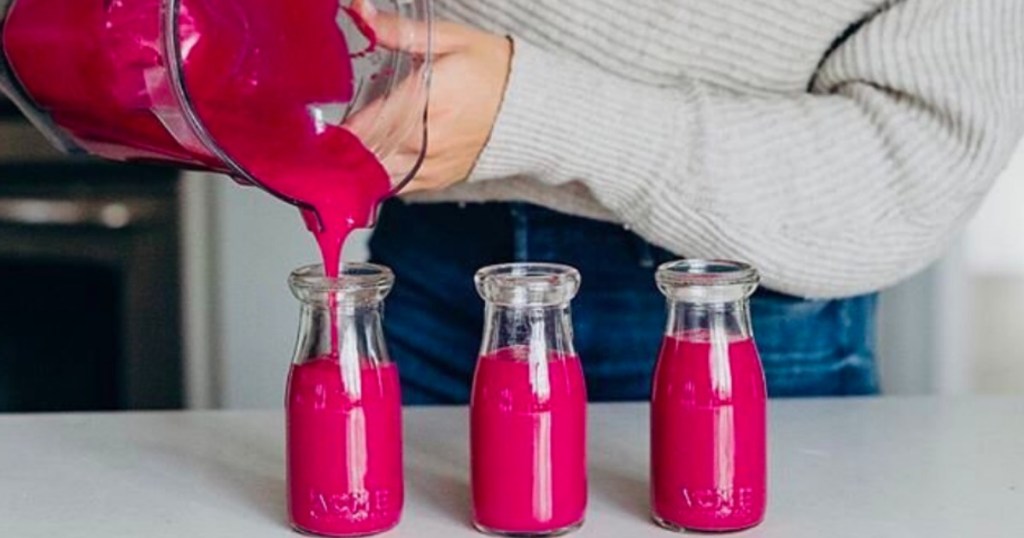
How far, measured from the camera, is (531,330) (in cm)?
105

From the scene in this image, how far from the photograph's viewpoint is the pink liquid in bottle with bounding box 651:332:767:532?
41.7 inches

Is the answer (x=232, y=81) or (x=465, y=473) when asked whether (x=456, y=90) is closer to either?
(x=232, y=81)

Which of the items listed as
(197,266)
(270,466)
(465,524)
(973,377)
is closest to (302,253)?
(197,266)

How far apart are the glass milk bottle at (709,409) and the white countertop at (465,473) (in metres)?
0.02

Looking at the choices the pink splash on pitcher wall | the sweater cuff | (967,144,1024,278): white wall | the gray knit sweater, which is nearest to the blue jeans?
the gray knit sweater

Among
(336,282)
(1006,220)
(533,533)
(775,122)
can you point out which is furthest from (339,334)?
(1006,220)

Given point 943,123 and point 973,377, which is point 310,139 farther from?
point 973,377

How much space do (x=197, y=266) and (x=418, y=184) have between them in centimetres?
133

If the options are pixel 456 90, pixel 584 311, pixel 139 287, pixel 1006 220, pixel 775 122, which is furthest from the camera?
pixel 139 287

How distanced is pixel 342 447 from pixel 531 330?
135 mm

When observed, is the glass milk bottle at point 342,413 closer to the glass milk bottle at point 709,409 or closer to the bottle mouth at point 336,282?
the bottle mouth at point 336,282

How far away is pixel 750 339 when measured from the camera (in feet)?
3.54

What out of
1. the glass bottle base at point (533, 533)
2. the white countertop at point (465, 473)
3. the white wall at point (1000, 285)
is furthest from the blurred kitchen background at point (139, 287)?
the glass bottle base at point (533, 533)

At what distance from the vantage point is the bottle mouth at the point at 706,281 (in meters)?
1.06
